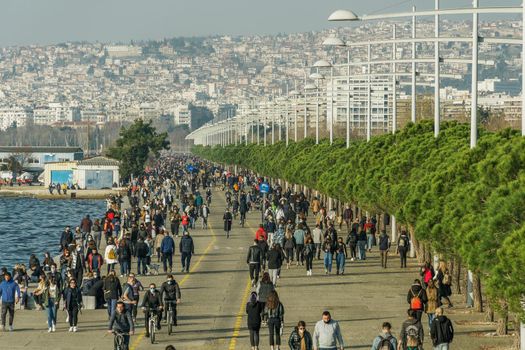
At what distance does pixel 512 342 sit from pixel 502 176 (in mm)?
3551

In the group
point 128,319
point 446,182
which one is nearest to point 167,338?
point 128,319

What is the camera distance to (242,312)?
3756 centimetres

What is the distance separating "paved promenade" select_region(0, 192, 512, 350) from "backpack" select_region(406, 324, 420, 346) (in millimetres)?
4288

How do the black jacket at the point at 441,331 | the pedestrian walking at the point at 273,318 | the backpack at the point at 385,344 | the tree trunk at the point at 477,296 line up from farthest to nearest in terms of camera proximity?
the tree trunk at the point at 477,296
the pedestrian walking at the point at 273,318
the black jacket at the point at 441,331
the backpack at the point at 385,344

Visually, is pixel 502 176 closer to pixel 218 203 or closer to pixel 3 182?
pixel 218 203

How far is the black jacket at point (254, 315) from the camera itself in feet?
99.1

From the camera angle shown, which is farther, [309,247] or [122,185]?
[122,185]

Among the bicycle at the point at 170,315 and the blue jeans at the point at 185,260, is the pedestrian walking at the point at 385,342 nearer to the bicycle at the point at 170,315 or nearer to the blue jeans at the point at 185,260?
the bicycle at the point at 170,315

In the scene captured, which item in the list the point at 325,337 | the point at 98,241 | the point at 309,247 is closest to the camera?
the point at 325,337

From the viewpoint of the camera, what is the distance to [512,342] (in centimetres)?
3197

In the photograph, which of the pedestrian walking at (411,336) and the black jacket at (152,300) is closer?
the pedestrian walking at (411,336)

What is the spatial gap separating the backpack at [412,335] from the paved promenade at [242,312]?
4288 millimetres

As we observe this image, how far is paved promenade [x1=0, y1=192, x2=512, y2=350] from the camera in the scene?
32438mm

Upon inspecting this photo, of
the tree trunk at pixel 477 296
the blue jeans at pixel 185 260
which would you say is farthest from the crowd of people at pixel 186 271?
the tree trunk at pixel 477 296
